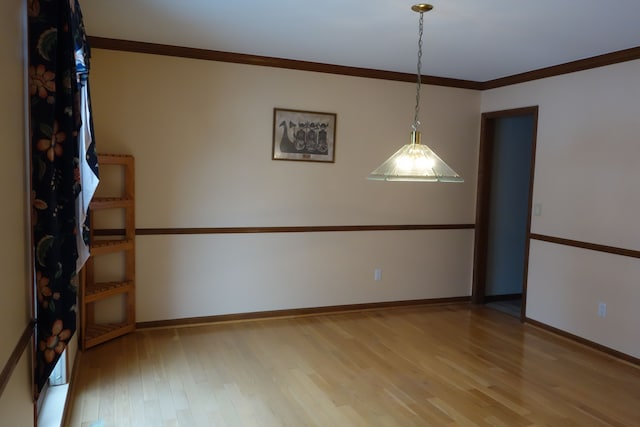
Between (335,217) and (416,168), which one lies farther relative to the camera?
(335,217)

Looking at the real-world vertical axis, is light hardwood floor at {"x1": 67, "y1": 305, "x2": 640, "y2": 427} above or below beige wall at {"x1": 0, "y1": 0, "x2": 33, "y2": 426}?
below

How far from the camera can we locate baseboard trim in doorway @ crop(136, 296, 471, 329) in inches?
168

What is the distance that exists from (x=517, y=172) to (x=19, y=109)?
5126 millimetres

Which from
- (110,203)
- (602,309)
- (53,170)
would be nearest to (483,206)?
(602,309)

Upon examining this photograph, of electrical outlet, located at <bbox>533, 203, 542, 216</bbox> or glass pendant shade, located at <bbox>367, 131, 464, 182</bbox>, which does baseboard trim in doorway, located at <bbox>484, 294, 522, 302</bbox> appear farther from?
glass pendant shade, located at <bbox>367, 131, 464, 182</bbox>

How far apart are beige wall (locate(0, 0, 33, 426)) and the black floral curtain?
68mm

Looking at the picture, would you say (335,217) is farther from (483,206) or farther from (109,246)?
(109,246)

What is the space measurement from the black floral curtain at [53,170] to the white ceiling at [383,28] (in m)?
1.33

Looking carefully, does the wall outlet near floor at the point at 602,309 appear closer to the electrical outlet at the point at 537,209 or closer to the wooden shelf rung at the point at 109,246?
the electrical outlet at the point at 537,209

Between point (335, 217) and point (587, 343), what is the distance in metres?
2.45

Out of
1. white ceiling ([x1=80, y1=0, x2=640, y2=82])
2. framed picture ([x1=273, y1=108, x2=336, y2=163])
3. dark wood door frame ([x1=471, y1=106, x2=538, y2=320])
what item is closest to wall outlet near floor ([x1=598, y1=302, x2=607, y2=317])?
dark wood door frame ([x1=471, y1=106, x2=538, y2=320])

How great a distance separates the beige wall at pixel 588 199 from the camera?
3.84m

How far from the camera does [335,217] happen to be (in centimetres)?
479

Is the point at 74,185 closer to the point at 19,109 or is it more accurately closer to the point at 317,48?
the point at 19,109
